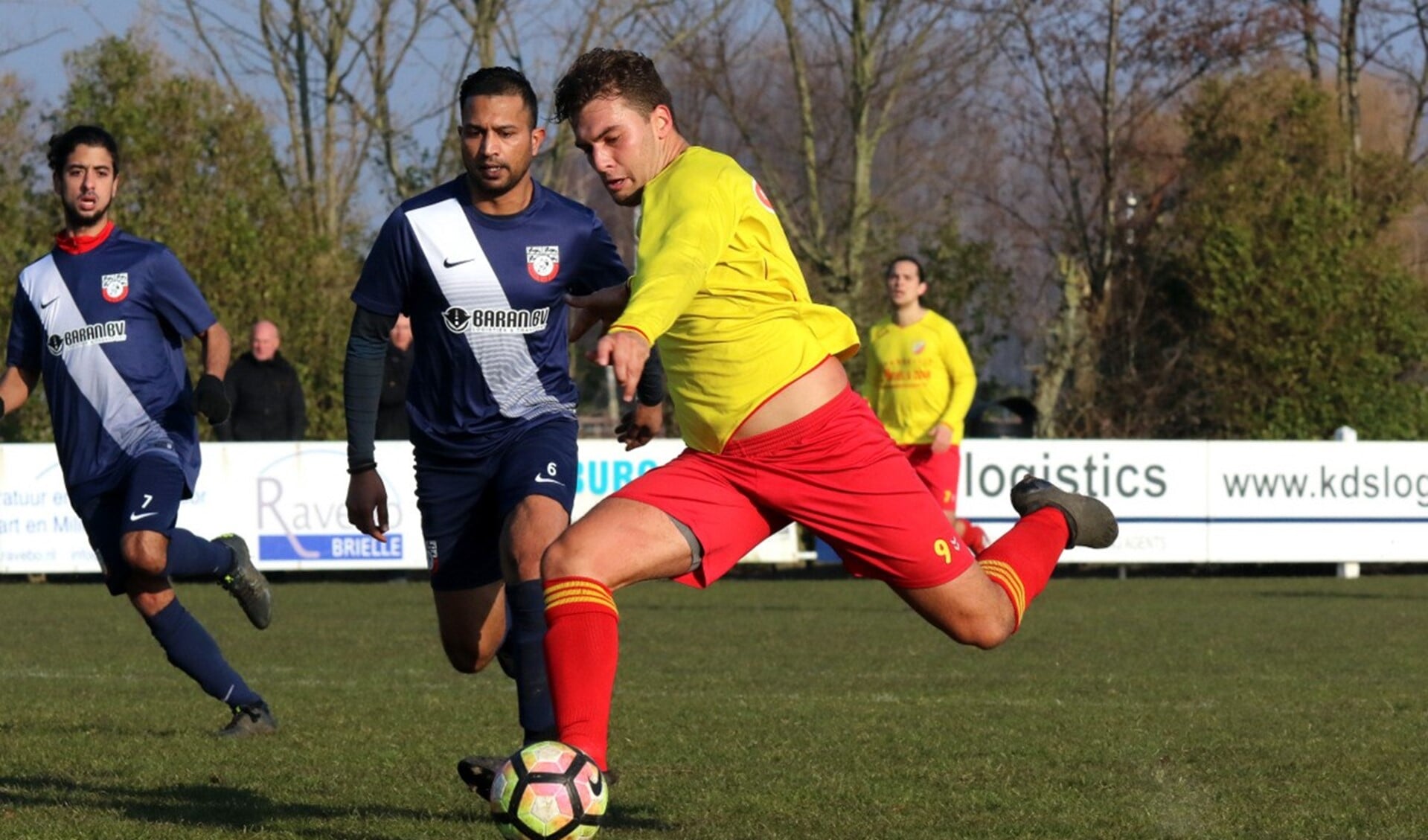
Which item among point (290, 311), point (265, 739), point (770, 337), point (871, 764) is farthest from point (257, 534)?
point (770, 337)

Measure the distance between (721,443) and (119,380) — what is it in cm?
307

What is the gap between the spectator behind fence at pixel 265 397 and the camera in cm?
A: 1859

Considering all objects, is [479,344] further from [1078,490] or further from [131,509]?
[1078,490]

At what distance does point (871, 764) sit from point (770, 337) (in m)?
2.09

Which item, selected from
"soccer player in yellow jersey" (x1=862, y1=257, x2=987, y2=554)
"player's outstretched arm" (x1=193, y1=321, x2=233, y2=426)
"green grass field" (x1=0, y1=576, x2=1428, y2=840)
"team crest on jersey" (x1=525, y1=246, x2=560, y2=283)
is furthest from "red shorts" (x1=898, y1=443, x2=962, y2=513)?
"team crest on jersey" (x1=525, y1=246, x2=560, y2=283)

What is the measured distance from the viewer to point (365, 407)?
6285 millimetres

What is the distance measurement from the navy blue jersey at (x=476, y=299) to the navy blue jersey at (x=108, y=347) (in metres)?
1.46

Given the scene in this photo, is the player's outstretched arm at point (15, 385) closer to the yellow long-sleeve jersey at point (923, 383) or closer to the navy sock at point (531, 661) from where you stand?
the navy sock at point (531, 661)

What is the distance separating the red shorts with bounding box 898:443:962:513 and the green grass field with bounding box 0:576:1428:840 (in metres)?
0.85

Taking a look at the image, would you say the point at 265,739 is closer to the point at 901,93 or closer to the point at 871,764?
the point at 871,764

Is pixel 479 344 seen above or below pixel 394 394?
above

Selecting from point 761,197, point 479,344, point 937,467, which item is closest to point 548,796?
point 761,197

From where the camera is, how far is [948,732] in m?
7.58

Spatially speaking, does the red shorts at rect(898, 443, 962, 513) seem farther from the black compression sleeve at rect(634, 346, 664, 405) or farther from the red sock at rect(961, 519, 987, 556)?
the black compression sleeve at rect(634, 346, 664, 405)
